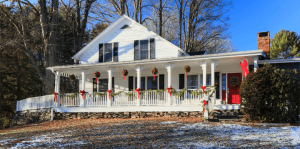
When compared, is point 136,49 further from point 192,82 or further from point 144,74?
point 192,82

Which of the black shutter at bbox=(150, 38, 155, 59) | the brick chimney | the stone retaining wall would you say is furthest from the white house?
the brick chimney

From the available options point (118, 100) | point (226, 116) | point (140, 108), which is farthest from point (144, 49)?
point (226, 116)

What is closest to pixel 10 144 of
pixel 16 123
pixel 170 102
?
pixel 170 102

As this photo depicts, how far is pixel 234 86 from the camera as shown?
1322 cm

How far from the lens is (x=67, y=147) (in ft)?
21.0

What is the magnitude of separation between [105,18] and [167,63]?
13507 millimetres

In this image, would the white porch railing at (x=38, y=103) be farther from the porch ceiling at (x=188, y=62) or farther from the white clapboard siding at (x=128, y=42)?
the white clapboard siding at (x=128, y=42)

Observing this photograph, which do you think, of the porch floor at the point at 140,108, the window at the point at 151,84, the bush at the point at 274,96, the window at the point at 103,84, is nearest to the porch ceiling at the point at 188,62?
the window at the point at 151,84

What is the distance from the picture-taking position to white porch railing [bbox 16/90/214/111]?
12047 mm

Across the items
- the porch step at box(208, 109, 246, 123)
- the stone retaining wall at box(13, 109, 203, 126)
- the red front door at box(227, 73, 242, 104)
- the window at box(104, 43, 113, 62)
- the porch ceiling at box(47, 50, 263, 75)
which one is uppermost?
the window at box(104, 43, 113, 62)

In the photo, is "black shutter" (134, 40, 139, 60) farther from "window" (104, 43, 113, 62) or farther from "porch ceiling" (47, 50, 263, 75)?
"window" (104, 43, 113, 62)

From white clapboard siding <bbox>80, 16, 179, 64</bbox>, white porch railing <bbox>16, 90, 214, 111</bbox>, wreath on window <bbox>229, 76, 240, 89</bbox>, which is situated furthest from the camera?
white clapboard siding <bbox>80, 16, 179, 64</bbox>

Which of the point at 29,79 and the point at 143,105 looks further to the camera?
the point at 29,79

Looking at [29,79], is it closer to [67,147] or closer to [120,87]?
[120,87]
